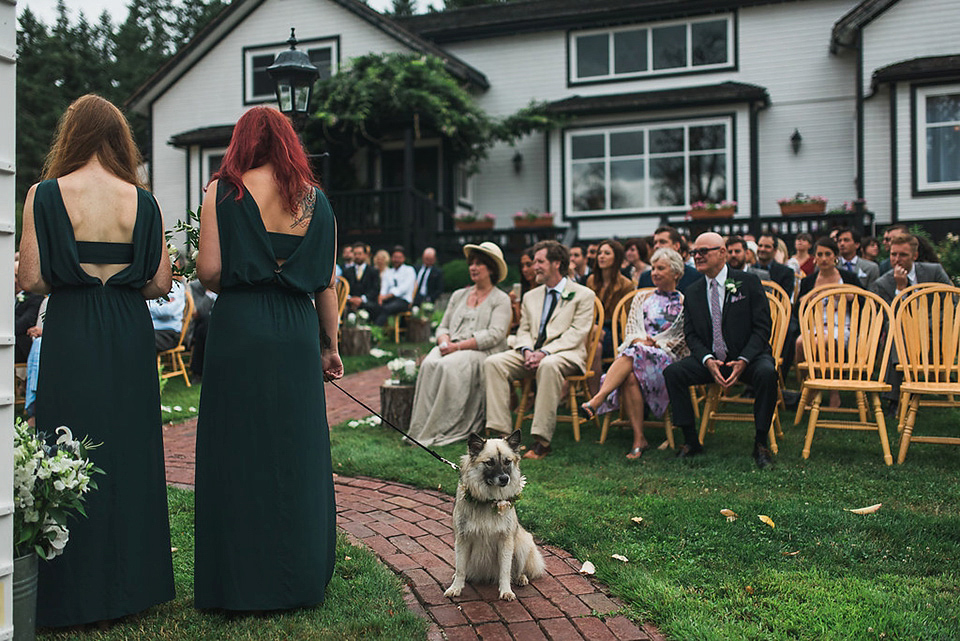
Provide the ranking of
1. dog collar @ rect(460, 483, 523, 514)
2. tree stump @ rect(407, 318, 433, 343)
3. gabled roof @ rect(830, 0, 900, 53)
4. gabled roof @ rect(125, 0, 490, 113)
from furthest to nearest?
gabled roof @ rect(125, 0, 490, 113), gabled roof @ rect(830, 0, 900, 53), tree stump @ rect(407, 318, 433, 343), dog collar @ rect(460, 483, 523, 514)

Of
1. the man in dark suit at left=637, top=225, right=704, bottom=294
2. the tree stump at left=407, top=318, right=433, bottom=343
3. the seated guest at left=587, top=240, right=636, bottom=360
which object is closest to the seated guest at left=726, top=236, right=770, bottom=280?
the man in dark suit at left=637, top=225, right=704, bottom=294

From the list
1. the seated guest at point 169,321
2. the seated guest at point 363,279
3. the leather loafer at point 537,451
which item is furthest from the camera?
the seated guest at point 363,279

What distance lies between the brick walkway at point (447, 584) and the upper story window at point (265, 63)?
1771 cm

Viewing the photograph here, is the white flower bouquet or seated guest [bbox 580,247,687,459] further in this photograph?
the white flower bouquet

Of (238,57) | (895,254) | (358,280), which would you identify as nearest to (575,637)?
(895,254)

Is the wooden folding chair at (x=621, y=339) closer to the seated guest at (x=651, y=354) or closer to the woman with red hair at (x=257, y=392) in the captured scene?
the seated guest at (x=651, y=354)

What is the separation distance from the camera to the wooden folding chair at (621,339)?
6.57 metres

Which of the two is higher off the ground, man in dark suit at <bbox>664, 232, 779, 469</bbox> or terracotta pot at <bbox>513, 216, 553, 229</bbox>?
terracotta pot at <bbox>513, 216, 553, 229</bbox>

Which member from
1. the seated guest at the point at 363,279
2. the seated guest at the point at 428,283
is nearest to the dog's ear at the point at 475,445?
the seated guest at the point at 363,279

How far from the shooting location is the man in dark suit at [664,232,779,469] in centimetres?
619

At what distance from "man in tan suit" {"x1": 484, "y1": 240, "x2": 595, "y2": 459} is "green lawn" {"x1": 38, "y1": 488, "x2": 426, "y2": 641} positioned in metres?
2.91

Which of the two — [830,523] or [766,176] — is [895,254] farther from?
[766,176]

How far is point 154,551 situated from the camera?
11.2 ft

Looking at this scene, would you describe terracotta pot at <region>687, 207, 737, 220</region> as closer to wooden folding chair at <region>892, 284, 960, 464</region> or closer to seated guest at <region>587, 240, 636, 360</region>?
seated guest at <region>587, 240, 636, 360</region>
